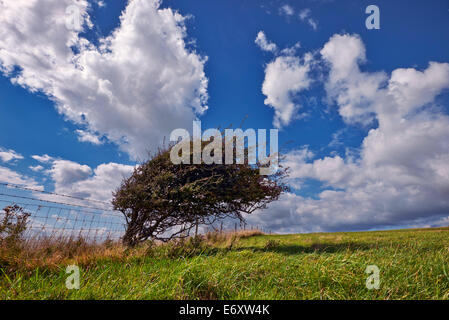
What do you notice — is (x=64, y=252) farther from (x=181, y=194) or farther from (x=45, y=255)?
(x=181, y=194)

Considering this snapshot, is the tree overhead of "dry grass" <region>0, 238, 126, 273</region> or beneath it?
overhead

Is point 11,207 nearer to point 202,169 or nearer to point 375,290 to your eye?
point 202,169

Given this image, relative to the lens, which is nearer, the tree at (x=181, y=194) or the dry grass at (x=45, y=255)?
the dry grass at (x=45, y=255)

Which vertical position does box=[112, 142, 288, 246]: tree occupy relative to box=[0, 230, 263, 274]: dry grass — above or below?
above

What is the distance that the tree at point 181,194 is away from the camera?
875 cm

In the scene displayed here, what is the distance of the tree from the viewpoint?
28.7ft

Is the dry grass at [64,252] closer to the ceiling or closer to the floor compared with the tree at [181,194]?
closer to the floor

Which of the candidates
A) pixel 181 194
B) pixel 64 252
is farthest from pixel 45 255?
pixel 181 194

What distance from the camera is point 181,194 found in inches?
339

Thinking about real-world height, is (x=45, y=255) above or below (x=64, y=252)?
above

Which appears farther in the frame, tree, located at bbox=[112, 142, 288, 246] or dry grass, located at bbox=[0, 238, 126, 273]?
tree, located at bbox=[112, 142, 288, 246]

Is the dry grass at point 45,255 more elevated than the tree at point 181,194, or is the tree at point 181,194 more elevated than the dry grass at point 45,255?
the tree at point 181,194
